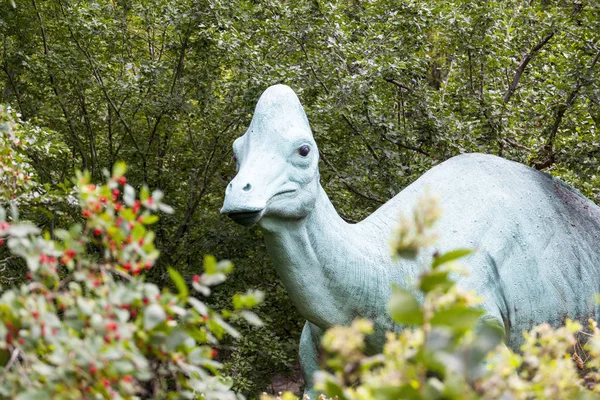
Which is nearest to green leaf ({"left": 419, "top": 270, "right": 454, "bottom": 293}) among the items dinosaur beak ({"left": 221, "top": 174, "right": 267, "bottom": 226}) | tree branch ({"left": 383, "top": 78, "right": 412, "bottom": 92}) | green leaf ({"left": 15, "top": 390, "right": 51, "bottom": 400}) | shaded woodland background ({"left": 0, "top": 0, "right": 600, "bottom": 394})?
green leaf ({"left": 15, "top": 390, "right": 51, "bottom": 400})

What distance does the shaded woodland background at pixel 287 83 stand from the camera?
23.0ft

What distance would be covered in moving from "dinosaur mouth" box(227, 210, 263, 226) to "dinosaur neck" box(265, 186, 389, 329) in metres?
0.26

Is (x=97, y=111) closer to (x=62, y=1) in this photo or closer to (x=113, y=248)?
(x=62, y=1)

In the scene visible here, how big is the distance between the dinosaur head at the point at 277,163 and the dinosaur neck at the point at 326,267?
10 cm

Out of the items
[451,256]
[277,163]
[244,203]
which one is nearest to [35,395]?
[451,256]

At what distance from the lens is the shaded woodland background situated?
23.0ft

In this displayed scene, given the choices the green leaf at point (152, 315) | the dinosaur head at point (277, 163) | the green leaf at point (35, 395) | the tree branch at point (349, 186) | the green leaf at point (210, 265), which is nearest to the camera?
the green leaf at point (35, 395)

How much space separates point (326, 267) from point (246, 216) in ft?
2.09

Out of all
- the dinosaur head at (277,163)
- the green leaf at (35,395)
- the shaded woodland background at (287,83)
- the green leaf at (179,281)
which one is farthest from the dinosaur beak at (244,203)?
the shaded woodland background at (287,83)

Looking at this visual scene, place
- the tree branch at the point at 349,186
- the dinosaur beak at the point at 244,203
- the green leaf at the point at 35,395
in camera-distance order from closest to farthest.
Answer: the green leaf at the point at 35,395
the dinosaur beak at the point at 244,203
the tree branch at the point at 349,186

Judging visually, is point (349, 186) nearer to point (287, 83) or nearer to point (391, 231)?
point (287, 83)

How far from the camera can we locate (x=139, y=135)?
895cm

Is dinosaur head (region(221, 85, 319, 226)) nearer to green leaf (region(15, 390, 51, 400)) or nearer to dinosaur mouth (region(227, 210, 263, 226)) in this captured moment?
dinosaur mouth (region(227, 210, 263, 226))

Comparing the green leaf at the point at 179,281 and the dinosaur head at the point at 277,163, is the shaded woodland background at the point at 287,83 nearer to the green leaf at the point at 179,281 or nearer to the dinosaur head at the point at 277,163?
the dinosaur head at the point at 277,163
